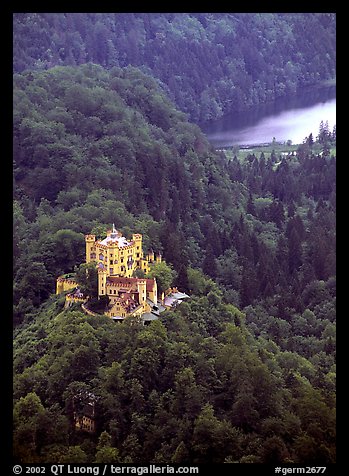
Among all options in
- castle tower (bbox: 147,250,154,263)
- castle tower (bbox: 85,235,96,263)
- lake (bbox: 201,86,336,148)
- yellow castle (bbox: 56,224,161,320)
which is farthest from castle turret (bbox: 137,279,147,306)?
lake (bbox: 201,86,336,148)

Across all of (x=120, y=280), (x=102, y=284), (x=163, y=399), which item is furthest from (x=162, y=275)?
(x=163, y=399)

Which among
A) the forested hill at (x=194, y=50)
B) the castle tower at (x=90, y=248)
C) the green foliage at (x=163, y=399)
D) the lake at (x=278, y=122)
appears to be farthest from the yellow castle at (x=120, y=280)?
the lake at (x=278, y=122)

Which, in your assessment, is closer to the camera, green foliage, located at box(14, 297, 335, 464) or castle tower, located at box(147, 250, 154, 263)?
green foliage, located at box(14, 297, 335, 464)

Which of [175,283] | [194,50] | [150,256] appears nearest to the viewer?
[175,283]

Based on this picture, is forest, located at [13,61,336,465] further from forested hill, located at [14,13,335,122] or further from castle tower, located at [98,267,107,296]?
forested hill, located at [14,13,335,122]

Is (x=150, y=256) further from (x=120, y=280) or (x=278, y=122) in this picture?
(x=278, y=122)
